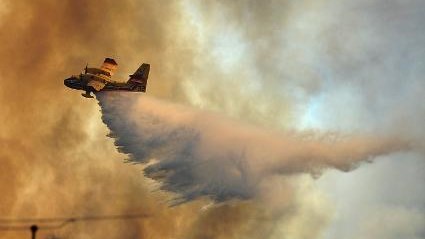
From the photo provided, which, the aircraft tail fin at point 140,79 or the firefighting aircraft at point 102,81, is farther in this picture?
the aircraft tail fin at point 140,79

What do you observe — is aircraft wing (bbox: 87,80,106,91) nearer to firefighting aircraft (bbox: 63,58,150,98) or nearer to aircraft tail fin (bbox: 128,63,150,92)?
firefighting aircraft (bbox: 63,58,150,98)

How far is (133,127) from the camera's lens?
142 metres

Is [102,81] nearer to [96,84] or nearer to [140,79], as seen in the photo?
[96,84]

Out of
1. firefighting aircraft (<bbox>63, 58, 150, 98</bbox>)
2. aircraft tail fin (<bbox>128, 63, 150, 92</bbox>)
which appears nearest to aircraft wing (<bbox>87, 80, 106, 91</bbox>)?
firefighting aircraft (<bbox>63, 58, 150, 98</bbox>)

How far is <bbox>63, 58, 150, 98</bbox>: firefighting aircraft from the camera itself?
14900 cm

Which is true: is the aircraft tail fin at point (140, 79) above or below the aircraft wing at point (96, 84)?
above

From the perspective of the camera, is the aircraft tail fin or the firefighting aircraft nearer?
the firefighting aircraft

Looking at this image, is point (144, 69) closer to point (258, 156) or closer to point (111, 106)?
point (111, 106)

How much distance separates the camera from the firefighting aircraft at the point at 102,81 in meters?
149

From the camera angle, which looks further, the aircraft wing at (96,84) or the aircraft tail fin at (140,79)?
the aircraft tail fin at (140,79)

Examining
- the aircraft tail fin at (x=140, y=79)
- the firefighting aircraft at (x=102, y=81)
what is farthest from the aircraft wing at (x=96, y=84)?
the aircraft tail fin at (x=140, y=79)

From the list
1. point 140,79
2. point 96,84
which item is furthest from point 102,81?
point 140,79

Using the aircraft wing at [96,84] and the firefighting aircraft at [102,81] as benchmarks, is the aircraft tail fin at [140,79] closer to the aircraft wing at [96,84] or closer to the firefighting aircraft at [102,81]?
the firefighting aircraft at [102,81]

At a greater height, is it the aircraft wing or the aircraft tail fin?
the aircraft tail fin
